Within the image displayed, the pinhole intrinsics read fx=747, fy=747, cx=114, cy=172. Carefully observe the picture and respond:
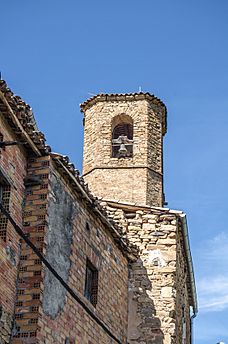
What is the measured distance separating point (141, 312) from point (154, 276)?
0.75 metres

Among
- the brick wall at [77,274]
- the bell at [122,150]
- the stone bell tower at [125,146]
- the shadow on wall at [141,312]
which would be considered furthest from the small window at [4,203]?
the bell at [122,150]

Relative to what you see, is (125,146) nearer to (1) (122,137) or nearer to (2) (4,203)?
(1) (122,137)

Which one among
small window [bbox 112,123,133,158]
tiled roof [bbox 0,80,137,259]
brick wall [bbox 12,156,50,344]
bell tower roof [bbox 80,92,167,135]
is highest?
bell tower roof [bbox 80,92,167,135]

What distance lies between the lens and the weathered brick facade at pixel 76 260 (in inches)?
384

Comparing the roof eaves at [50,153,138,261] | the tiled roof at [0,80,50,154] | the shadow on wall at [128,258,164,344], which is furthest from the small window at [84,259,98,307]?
the tiled roof at [0,80,50,154]

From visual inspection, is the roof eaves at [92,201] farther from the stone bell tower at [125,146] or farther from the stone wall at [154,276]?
the stone bell tower at [125,146]

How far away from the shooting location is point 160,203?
20.0 meters

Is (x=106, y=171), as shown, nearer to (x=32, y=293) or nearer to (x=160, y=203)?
(x=160, y=203)

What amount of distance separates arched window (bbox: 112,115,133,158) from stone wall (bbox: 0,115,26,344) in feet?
32.5

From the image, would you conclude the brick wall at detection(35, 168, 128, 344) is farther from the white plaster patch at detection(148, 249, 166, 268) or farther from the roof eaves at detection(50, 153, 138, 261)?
the white plaster patch at detection(148, 249, 166, 268)

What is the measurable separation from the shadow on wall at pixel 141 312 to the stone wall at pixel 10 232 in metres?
4.23

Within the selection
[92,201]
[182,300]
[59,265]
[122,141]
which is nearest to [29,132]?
[59,265]

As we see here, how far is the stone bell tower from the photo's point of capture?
19.8 metres

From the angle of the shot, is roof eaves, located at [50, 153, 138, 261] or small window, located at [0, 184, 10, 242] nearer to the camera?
small window, located at [0, 184, 10, 242]
